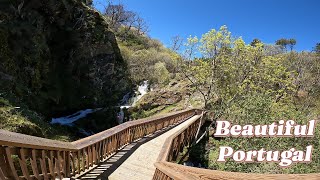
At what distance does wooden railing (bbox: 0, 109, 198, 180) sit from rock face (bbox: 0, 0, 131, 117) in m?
8.60

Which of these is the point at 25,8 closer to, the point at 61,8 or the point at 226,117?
the point at 61,8

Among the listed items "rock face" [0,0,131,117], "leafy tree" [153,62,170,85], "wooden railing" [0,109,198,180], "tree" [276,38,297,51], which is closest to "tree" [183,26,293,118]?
"wooden railing" [0,109,198,180]


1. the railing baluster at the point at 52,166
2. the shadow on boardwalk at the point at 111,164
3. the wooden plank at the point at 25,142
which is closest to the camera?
the wooden plank at the point at 25,142

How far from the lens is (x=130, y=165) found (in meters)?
9.51

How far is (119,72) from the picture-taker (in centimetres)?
3650

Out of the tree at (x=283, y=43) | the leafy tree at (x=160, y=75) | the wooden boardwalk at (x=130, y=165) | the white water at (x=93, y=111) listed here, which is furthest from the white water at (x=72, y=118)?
the tree at (x=283, y=43)

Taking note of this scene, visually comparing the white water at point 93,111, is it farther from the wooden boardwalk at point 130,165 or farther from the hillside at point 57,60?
the wooden boardwalk at point 130,165

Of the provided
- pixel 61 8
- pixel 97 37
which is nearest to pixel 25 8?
pixel 61 8

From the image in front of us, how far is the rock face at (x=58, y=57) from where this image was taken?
20.1 meters

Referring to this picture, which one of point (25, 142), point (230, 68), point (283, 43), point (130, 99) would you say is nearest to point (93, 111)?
point (130, 99)

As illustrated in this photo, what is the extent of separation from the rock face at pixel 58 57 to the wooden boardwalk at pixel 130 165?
8597 millimetres

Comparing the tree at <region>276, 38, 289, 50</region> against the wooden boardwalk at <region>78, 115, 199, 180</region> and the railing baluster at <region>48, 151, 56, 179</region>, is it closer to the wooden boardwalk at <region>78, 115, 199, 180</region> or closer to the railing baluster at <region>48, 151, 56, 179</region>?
the wooden boardwalk at <region>78, 115, 199, 180</region>

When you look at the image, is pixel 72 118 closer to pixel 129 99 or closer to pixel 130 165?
pixel 129 99

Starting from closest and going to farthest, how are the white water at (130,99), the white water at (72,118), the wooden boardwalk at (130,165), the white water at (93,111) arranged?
the wooden boardwalk at (130,165) → the white water at (72,118) → the white water at (93,111) → the white water at (130,99)
